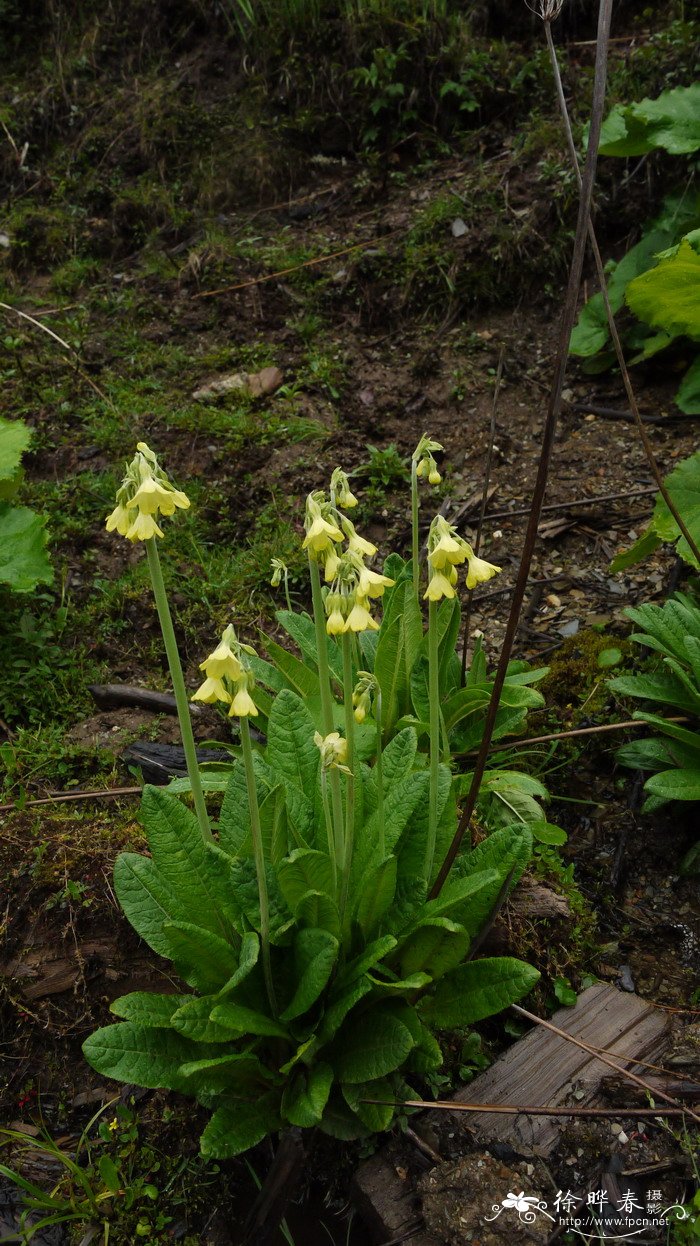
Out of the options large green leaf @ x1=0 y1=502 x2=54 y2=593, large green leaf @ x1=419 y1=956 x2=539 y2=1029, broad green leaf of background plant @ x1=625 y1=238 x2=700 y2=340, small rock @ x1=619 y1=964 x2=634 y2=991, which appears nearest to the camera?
large green leaf @ x1=419 y1=956 x2=539 y2=1029

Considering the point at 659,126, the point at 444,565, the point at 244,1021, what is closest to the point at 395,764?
the point at 244,1021

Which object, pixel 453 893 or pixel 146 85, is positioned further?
pixel 146 85

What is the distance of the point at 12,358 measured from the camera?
5.58 meters

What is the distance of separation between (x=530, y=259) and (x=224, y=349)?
6.27ft

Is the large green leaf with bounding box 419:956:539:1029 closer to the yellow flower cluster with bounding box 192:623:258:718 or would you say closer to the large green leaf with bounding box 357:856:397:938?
the large green leaf with bounding box 357:856:397:938

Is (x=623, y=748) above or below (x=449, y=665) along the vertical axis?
below

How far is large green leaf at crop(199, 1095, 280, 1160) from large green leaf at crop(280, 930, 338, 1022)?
24 cm

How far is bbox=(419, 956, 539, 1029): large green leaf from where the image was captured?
2229mm

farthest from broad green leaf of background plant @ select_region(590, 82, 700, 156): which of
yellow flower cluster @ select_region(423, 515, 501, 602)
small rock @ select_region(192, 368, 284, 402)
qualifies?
yellow flower cluster @ select_region(423, 515, 501, 602)

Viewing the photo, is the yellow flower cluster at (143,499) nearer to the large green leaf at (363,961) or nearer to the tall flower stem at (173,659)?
the tall flower stem at (173,659)

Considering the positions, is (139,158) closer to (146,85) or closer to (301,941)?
(146,85)

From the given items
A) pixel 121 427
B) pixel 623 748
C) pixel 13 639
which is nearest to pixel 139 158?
pixel 121 427

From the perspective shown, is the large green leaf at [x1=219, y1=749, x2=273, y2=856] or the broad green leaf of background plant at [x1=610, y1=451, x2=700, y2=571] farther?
the broad green leaf of background plant at [x1=610, y1=451, x2=700, y2=571]

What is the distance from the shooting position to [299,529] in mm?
4594
